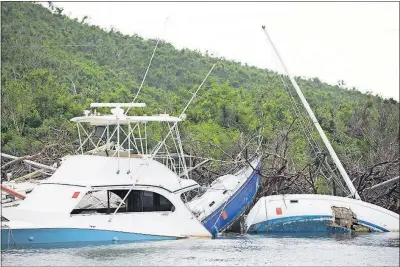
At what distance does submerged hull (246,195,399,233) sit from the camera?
2775 cm

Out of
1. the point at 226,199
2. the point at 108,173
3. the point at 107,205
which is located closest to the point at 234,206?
the point at 226,199

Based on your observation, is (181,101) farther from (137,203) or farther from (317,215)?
(137,203)

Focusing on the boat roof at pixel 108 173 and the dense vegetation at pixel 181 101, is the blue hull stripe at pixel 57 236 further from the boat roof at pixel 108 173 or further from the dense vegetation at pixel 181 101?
the dense vegetation at pixel 181 101

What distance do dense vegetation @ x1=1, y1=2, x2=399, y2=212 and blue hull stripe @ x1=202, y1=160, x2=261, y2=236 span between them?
715mm

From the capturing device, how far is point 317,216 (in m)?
28.0

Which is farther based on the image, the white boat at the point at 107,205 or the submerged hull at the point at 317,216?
the submerged hull at the point at 317,216

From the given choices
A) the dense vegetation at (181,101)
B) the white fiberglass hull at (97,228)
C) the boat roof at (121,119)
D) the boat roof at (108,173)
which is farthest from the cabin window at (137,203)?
the dense vegetation at (181,101)

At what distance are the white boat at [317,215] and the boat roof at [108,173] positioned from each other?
3.34m

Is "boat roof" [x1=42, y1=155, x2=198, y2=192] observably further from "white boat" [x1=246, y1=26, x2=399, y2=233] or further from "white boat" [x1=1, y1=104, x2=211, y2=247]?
"white boat" [x1=246, y1=26, x2=399, y2=233]

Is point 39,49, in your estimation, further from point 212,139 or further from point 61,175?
point 61,175

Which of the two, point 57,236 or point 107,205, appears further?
point 107,205

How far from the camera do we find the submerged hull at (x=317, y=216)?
91.0 feet

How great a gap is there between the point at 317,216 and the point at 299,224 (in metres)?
0.57

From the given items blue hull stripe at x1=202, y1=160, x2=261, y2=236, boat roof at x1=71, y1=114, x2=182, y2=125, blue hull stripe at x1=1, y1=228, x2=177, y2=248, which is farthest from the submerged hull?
blue hull stripe at x1=1, y1=228, x2=177, y2=248
